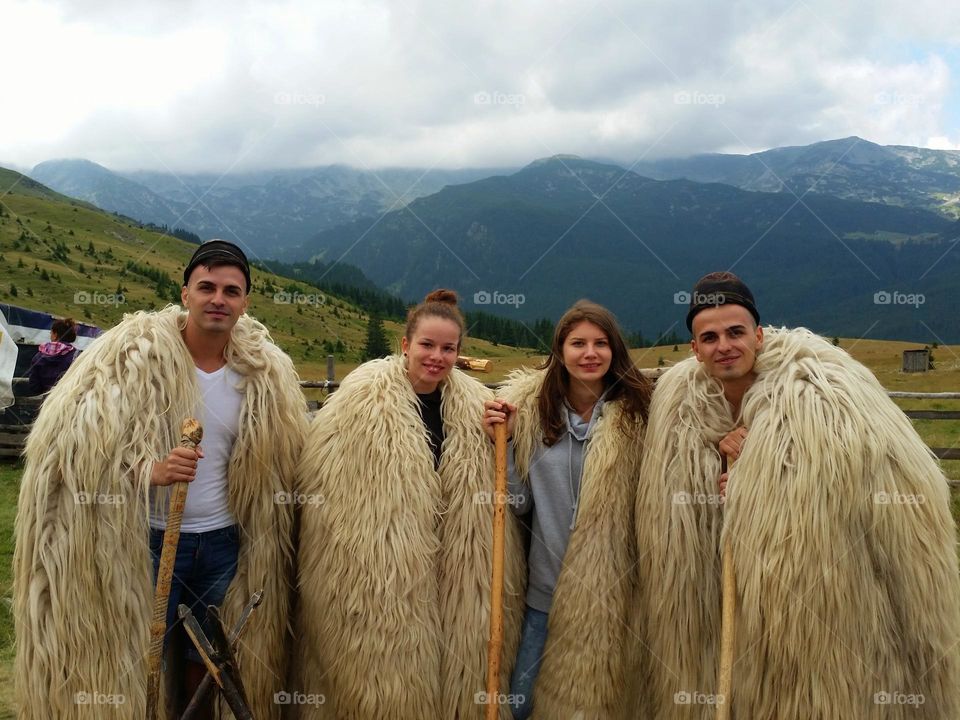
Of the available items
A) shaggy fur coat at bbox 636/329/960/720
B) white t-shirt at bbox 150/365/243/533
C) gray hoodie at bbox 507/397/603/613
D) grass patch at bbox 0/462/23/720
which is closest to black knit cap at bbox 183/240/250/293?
white t-shirt at bbox 150/365/243/533

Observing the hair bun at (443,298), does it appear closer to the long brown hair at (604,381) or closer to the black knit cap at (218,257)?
the long brown hair at (604,381)

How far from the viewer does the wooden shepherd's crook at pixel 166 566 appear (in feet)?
10.0

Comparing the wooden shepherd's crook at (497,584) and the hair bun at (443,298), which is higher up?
the hair bun at (443,298)

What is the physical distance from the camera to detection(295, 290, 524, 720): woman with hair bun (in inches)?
135

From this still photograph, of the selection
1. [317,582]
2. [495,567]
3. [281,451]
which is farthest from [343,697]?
[281,451]

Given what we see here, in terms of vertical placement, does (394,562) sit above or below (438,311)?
below

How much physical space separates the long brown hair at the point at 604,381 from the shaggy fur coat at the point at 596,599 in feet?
0.39

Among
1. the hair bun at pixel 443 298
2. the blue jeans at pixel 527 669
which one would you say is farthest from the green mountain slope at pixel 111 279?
the blue jeans at pixel 527 669

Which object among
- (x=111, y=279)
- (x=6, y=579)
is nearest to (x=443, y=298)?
(x=6, y=579)

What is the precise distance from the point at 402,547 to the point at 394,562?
9cm

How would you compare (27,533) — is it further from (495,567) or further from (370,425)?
(495,567)

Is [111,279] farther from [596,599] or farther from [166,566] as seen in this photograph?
[596,599]

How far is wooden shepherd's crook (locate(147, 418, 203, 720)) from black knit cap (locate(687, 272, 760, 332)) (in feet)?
8.13

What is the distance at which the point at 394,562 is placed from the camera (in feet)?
Answer: 11.4
